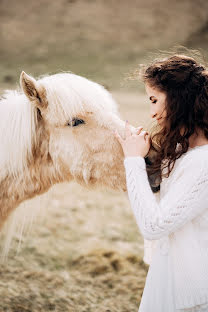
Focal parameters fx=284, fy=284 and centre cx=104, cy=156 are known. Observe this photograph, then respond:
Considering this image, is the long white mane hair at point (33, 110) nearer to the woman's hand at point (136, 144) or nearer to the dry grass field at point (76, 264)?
the woman's hand at point (136, 144)

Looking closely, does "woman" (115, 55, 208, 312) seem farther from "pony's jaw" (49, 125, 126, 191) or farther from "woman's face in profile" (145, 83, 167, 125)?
"pony's jaw" (49, 125, 126, 191)

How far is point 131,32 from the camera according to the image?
639 inches

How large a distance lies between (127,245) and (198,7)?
1527cm

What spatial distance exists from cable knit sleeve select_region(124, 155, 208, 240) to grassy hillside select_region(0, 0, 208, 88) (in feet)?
35.8

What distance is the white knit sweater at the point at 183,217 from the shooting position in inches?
41.8

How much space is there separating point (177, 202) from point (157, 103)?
A: 0.46 metres

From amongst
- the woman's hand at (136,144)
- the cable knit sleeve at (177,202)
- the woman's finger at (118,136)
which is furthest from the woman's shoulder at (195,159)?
the woman's finger at (118,136)

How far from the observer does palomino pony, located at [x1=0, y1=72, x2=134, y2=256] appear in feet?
4.83

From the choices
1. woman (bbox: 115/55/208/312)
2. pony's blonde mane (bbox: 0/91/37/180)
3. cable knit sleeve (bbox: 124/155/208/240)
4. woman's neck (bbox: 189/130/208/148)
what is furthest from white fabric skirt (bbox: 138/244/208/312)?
pony's blonde mane (bbox: 0/91/37/180)

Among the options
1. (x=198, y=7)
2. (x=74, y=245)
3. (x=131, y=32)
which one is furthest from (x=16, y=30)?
(x=74, y=245)

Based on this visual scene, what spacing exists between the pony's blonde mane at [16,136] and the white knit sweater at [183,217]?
2.03ft

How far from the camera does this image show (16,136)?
1.50 metres

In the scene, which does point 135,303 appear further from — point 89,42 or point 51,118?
point 89,42

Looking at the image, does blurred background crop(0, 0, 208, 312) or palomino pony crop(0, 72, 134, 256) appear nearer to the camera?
palomino pony crop(0, 72, 134, 256)
